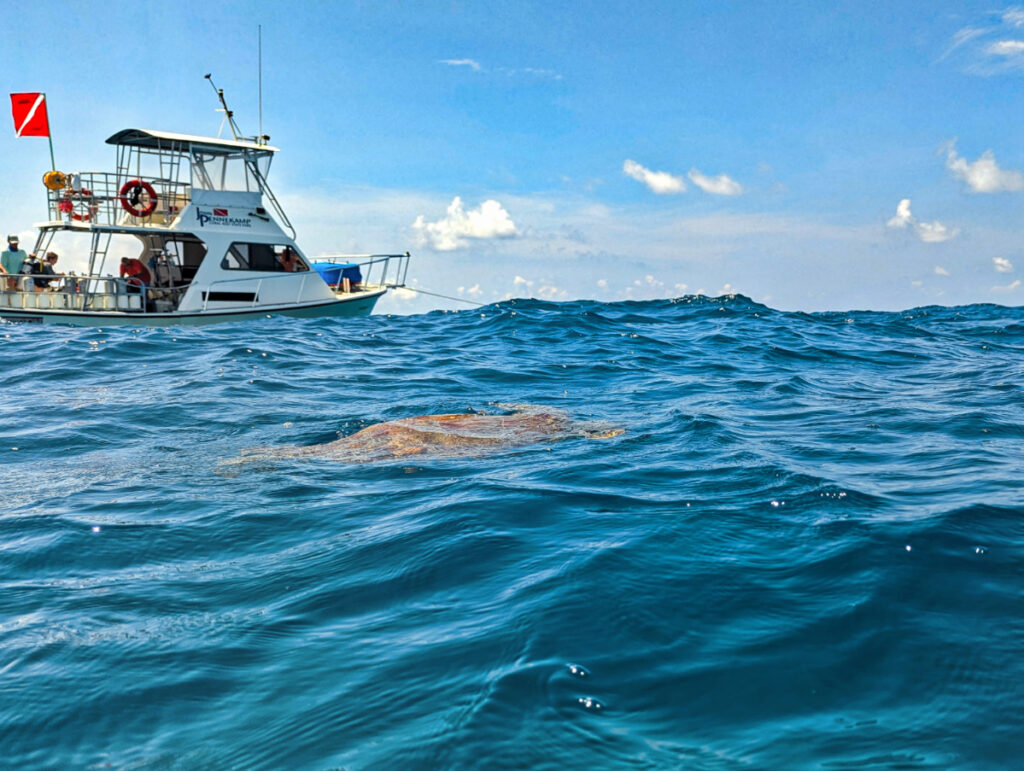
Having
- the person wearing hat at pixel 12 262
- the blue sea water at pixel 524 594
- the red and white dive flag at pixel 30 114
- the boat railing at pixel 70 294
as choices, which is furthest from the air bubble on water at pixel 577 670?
the red and white dive flag at pixel 30 114

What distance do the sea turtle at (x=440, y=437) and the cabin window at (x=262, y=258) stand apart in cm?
1463

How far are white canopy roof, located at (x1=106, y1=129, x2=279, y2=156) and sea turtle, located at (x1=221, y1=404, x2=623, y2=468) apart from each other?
15.4 metres

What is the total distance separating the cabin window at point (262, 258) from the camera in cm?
1995

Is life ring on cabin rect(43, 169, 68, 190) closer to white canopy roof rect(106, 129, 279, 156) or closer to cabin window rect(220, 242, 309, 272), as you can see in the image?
white canopy roof rect(106, 129, 279, 156)

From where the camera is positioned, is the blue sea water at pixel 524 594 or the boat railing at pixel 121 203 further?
the boat railing at pixel 121 203

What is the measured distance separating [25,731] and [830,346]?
555 inches

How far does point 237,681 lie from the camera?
266 cm

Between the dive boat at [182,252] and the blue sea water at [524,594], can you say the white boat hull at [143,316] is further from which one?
the blue sea water at [524,594]

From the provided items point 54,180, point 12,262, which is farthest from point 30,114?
point 12,262

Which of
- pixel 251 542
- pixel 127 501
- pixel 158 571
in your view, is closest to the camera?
pixel 158 571

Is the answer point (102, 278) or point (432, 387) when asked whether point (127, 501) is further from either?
point (102, 278)

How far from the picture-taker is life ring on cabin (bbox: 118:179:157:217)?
1917 centimetres

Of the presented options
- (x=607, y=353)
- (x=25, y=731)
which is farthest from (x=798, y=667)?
(x=607, y=353)

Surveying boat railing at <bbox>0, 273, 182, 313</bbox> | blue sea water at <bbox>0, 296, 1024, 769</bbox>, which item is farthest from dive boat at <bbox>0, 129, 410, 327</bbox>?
blue sea water at <bbox>0, 296, 1024, 769</bbox>
